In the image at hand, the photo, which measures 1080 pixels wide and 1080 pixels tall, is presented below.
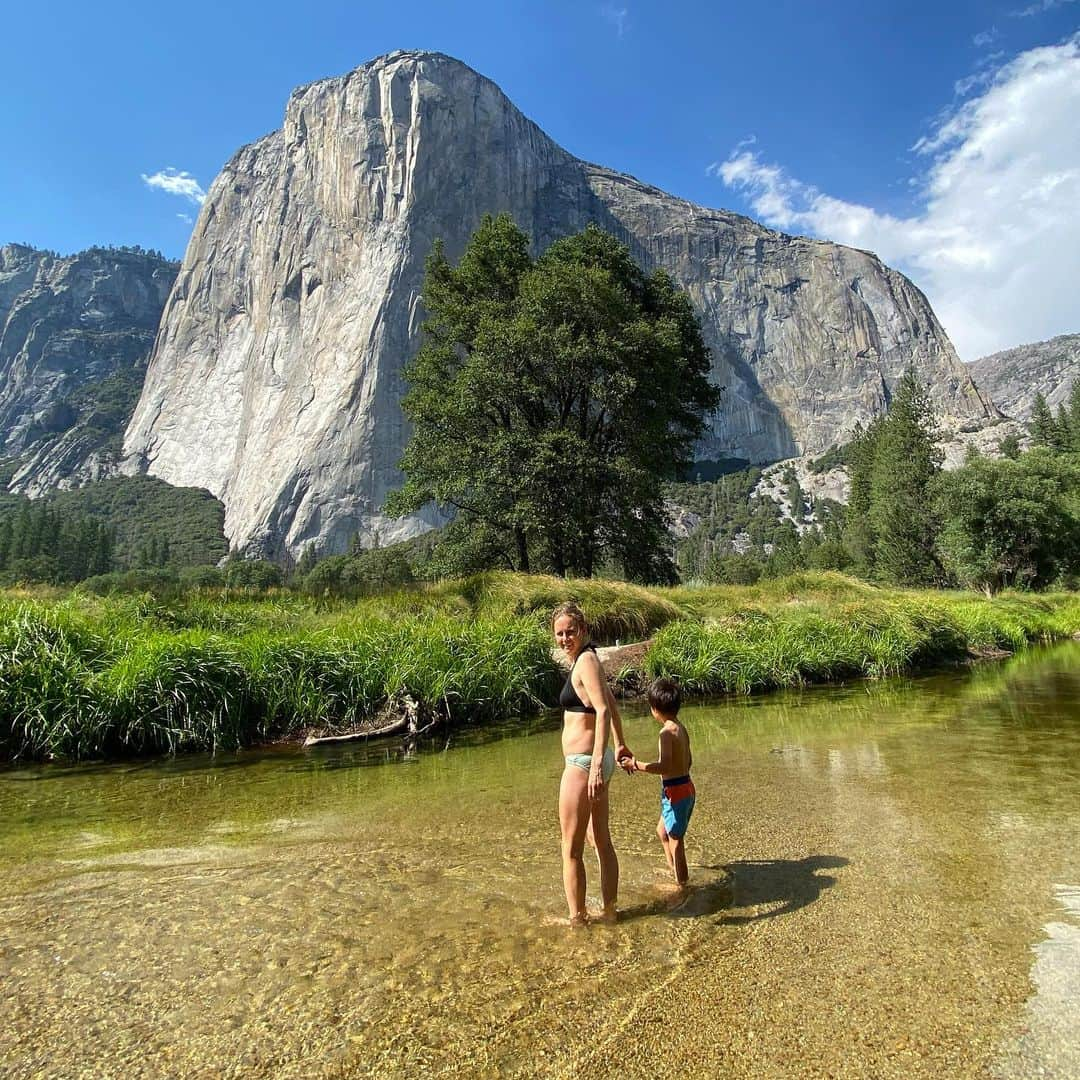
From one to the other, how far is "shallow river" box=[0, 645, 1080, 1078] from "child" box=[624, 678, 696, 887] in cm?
23

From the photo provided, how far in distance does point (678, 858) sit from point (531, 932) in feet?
3.27

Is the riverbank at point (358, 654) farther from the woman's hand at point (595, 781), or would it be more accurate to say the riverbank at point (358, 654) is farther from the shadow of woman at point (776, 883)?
the woman's hand at point (595, 781)

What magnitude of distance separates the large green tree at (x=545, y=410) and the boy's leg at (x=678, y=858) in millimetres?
17485

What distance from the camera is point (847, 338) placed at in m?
200

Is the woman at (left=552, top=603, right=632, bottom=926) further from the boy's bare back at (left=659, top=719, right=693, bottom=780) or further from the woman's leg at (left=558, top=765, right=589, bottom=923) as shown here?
the boy's bare back at (left=659, top=719, right=693, bottom=780)

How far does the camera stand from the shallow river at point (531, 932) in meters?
2.51

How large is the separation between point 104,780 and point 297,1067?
220 inches

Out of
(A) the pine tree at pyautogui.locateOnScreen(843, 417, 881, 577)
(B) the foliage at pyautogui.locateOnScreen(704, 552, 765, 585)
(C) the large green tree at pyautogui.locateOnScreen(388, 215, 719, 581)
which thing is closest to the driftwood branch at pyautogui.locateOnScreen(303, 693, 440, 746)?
(C) the large green tree at pyautogui.locateOnScreen(388, 215, 719, 581)

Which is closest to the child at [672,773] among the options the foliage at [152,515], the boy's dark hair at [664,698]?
the boy's dark hair at [664,698]

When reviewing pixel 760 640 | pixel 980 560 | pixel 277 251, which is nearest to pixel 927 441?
pixel 980 560

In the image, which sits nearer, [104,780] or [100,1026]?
[100,1026]

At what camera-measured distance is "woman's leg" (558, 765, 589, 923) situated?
140 inches

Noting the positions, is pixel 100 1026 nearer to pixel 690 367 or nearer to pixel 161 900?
pixel 161 900

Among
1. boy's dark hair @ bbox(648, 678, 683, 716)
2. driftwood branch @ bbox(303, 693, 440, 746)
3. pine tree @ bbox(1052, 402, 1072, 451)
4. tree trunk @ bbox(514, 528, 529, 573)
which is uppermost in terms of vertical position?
pine tree @ bbox(1052, 402, 1072, 451)
